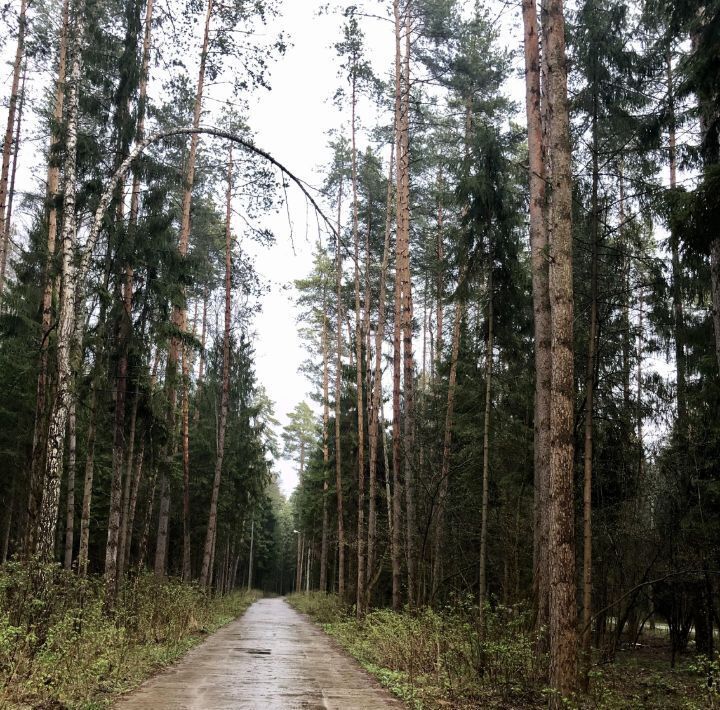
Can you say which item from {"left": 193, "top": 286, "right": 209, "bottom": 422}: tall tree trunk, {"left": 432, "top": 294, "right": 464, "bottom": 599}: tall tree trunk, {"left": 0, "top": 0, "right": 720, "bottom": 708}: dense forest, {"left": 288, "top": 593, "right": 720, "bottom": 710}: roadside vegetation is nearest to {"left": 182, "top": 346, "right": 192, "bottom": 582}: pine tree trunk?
{"left": 0, "top": 0, "right": 720, "bottom": 708}: dense forest

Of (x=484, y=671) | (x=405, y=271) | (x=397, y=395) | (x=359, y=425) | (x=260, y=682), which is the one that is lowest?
(x=260, y=682)

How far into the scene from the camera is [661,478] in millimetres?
13016

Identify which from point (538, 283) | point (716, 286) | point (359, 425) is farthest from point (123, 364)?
point (716, 286)

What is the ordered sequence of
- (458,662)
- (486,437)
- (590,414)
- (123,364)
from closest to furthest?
(458,662) < (590,414) < (486,437) < (123,364)

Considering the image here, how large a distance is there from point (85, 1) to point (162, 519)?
14802 millimetres

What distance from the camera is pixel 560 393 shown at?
279 inches

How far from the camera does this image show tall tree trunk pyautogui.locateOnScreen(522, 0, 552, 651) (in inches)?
382

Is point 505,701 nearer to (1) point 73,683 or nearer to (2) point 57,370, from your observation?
(1) point 73,683

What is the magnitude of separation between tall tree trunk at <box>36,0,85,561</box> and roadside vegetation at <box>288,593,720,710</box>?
485 centimetres

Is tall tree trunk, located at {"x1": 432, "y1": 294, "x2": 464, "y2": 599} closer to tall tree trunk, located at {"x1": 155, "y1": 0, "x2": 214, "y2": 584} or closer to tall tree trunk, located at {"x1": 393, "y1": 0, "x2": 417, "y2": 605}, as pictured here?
tall tree trunk, located at {"x1": 393, "y1": 0, "x2": 417, "y2": 605}

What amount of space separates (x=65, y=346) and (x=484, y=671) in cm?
702

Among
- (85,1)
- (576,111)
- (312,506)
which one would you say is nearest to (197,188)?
(85,1)

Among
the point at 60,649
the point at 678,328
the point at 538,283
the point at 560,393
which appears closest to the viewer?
the point at 60,649

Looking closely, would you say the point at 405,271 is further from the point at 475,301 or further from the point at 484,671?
the point at 484,671
